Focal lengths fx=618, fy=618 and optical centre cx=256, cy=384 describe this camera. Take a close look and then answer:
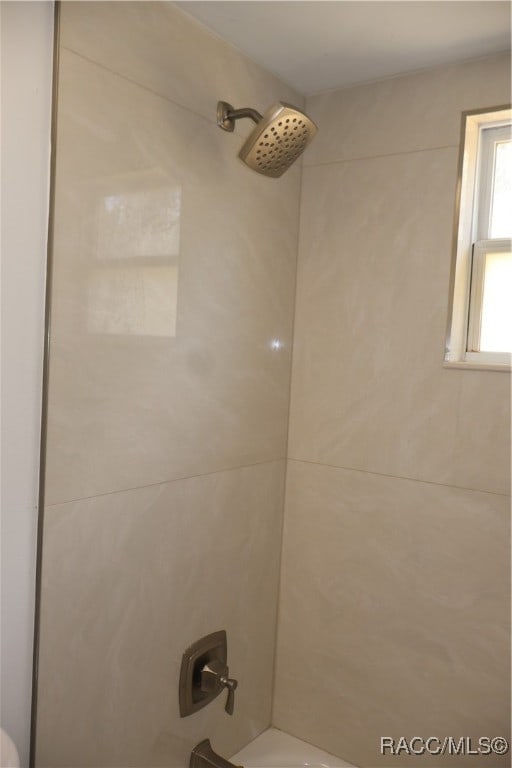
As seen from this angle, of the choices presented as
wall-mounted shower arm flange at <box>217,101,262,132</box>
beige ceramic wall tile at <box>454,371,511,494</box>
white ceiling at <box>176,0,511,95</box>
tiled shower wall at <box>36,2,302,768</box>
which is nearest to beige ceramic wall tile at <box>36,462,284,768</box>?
tiled shower wall at <box>36,2,302,768</box>

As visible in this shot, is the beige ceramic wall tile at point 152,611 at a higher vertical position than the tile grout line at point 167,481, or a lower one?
lower

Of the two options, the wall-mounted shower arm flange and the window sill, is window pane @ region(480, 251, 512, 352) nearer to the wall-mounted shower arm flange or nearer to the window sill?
the window sill

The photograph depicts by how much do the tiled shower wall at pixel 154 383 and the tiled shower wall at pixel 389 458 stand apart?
11 centimetres

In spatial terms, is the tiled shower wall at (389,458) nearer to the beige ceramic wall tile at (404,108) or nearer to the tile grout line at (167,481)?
the beige ceramic wall tile at (404,108)

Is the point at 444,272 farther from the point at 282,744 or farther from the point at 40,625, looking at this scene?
the point at 282,744

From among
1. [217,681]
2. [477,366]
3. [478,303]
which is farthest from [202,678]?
[478,303]

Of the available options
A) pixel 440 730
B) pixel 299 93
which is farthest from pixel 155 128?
pixel 440 730

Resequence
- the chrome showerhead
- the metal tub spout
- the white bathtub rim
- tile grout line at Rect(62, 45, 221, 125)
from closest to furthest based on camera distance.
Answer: tile grout line at Rect(62, 45, 221, 125) → the chrome showerhead → the metal tub spout → the white bathtub rim

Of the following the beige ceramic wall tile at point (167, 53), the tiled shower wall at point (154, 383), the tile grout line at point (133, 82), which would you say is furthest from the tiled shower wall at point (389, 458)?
the tile grout line at point (133, 82)

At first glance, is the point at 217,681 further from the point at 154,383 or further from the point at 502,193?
the point at 502,193

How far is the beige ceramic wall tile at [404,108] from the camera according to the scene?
1.47 m

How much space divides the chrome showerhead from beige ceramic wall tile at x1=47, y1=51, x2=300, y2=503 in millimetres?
158

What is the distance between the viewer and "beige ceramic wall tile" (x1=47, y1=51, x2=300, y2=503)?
1126 millimetres

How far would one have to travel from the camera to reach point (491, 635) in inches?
58.3
